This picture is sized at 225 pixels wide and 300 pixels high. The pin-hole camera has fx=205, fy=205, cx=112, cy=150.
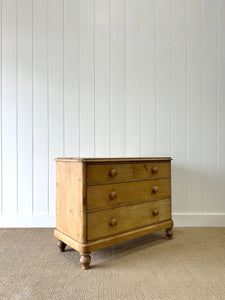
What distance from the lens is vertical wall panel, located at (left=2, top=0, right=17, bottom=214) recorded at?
7.15ft

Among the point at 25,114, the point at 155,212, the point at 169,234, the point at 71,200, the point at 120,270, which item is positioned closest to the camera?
the point at 120,270

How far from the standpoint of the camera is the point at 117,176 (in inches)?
61.4

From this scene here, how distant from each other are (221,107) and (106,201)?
5.51 feet

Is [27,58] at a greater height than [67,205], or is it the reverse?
[27,58]

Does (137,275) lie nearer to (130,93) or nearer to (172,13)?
(130,93)

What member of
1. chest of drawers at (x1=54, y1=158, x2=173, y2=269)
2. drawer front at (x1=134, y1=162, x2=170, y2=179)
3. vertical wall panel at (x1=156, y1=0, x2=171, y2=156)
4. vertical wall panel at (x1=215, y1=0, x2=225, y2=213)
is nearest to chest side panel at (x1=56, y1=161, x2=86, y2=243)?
chest of drawers at (x1=54, y1=158, x2=173, y2=269)

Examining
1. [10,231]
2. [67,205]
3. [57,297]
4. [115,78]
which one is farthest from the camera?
[115,78]

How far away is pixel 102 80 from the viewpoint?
2.22m

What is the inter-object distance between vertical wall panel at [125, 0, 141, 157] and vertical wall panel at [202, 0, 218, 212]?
725mm

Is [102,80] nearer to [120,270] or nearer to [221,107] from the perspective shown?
[221,107]

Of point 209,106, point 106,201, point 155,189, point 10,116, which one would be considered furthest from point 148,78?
point 10,116

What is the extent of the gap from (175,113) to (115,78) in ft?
2.48

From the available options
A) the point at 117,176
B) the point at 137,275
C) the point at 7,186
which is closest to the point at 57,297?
the point at 137,275

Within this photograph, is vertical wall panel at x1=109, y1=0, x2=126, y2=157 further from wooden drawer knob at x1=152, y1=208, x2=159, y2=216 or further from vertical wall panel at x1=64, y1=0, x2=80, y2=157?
wooden drawer knob at x1=152, y1=208, x2=159, y2=216
